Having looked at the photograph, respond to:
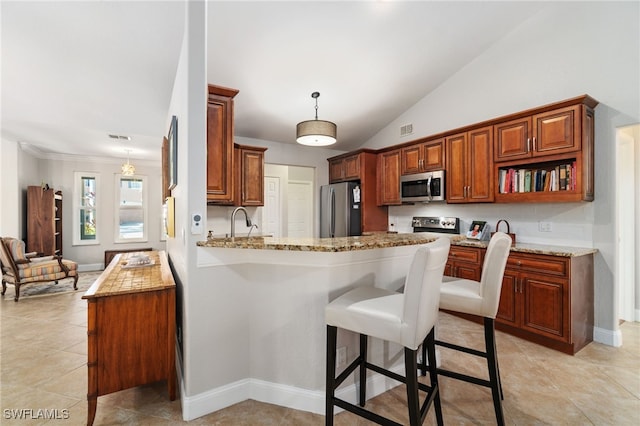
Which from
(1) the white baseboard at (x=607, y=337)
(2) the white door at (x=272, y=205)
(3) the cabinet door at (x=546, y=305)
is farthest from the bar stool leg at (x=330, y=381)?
(2) the white door at (x=272, y=205)

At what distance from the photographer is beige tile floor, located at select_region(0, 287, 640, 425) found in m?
1.84

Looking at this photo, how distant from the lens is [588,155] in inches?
115

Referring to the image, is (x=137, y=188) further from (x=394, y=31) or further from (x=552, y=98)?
(x=552, y=98)

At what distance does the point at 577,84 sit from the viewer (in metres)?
3.11

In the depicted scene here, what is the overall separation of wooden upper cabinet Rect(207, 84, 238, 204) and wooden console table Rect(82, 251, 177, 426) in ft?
3.17

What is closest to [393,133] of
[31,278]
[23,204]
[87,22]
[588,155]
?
[588,155]

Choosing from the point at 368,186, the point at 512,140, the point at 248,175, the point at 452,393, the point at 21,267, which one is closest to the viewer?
the point at 452,393

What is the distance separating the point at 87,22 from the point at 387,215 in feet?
15.0

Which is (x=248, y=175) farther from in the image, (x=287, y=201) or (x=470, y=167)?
(x=470, y=167)

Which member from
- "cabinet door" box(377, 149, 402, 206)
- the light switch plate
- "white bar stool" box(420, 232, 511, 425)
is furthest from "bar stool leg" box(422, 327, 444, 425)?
"cabinet door" box(377, 149, 402, 206)

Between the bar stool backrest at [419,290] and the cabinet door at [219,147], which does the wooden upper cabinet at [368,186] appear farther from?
the bar stool backrest at [419,290]

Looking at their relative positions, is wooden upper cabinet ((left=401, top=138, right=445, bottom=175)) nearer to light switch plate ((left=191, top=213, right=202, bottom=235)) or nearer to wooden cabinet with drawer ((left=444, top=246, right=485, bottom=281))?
wooden cabinet with drawer ((left=444, top=246, right=485, bottom=281))

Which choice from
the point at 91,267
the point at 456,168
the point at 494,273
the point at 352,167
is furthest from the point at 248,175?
the point at 91,267

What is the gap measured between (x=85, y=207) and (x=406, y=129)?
6.95 meters
